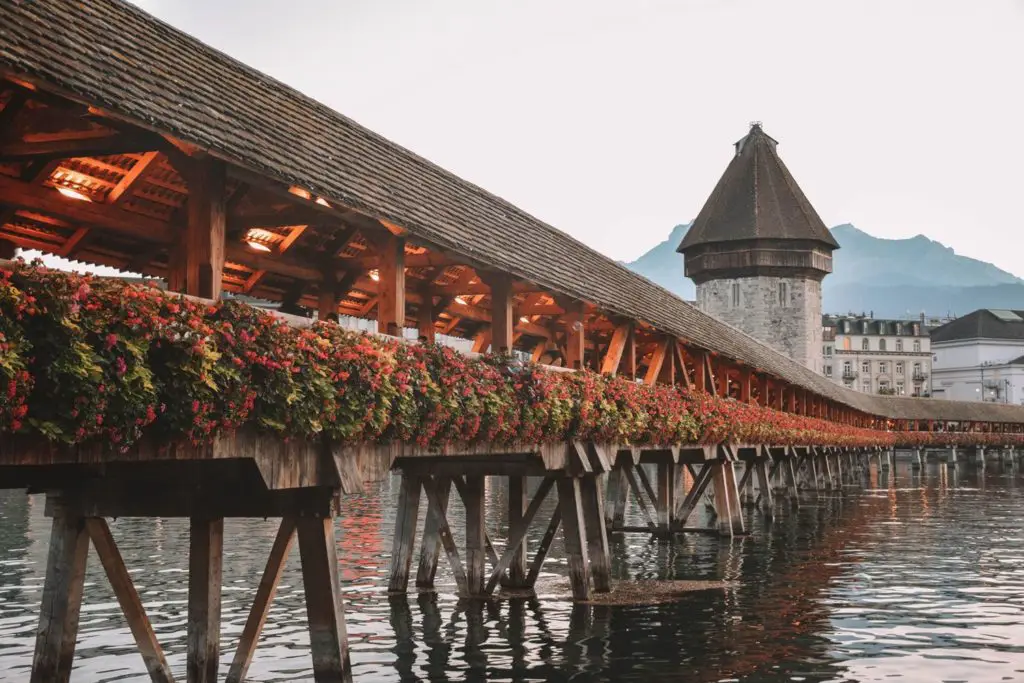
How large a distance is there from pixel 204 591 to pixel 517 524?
7.59 metres

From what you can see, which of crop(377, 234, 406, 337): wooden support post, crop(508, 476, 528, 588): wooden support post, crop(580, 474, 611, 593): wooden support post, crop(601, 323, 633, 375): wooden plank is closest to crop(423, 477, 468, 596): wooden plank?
crop(508, 476, 528, 588): wooden support post

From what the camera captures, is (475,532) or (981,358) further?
(981,358)

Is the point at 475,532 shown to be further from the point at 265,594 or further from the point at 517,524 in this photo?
the point at 265,594

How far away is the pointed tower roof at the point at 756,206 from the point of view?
74375 mm

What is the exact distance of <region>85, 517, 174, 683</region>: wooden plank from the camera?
10922 mm

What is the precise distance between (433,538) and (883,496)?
35.8m

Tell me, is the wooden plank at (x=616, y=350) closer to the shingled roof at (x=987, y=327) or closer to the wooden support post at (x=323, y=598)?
the wooden support post at (x=323, y=598)

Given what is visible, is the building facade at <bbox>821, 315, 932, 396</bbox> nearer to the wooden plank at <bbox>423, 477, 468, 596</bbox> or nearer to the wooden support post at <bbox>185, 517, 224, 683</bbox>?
the wooden plank at <bbox>423, 477, 468, 596</bbox>

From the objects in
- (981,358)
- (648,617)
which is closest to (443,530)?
(648,617)

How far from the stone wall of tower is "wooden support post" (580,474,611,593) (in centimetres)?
5616

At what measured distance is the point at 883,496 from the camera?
50.5 meters

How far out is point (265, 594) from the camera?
10.7 m

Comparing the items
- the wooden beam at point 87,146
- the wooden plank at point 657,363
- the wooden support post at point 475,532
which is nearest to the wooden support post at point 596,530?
the wooden support post at point 475,532

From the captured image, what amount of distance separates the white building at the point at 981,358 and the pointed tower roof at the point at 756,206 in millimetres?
76591
